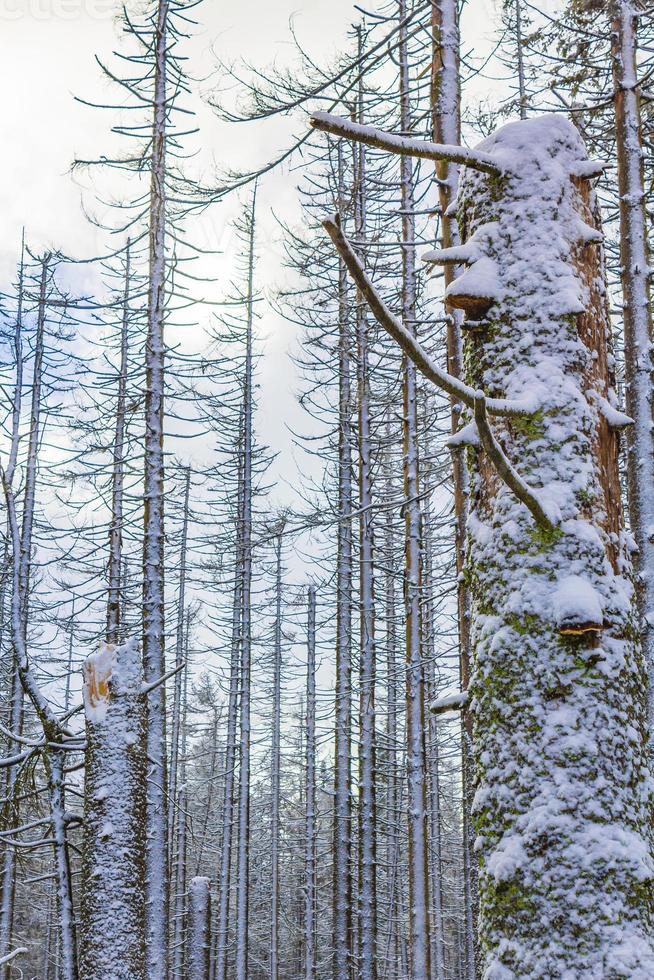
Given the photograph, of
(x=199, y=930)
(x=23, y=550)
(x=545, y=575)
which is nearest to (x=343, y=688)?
(x=199, y=930)

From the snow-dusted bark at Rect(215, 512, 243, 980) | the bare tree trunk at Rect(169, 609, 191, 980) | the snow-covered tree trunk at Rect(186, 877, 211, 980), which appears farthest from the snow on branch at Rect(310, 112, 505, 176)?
the bare tree trunk at Rect(169, 609, 191, 980)

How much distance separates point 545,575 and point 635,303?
6.96 meters

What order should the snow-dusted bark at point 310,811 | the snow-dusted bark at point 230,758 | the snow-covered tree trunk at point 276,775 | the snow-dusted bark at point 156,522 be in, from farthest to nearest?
the snow-covered tree trunk at point 276,775, the snow-dusted bark at point 230,758, the snow-dusted bark at point 310,811, the snow-dusted bark at point 156,522

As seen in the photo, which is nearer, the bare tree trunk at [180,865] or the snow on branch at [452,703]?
the snow on branch at [452,703]

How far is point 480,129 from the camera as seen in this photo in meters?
10.7

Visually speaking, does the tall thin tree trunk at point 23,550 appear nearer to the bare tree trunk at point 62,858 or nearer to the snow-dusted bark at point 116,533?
the snow-dusted bark at point 116,533

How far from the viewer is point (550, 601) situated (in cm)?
203

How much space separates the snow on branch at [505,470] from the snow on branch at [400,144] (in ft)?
2.58

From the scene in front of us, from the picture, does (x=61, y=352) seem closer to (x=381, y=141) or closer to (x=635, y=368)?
(x=635, y=368)

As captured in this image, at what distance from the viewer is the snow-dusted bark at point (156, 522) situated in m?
8.88

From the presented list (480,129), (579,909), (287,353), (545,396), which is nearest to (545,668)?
(579,909)

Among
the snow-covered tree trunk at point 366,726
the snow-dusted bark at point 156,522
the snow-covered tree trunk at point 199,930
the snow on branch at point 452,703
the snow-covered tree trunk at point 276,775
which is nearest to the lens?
the snow on branch at point 452,703

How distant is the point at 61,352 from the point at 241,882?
12.3 meters

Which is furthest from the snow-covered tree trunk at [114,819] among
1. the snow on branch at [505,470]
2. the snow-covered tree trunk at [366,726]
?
the snow-covered tree trunk at [366,726]
